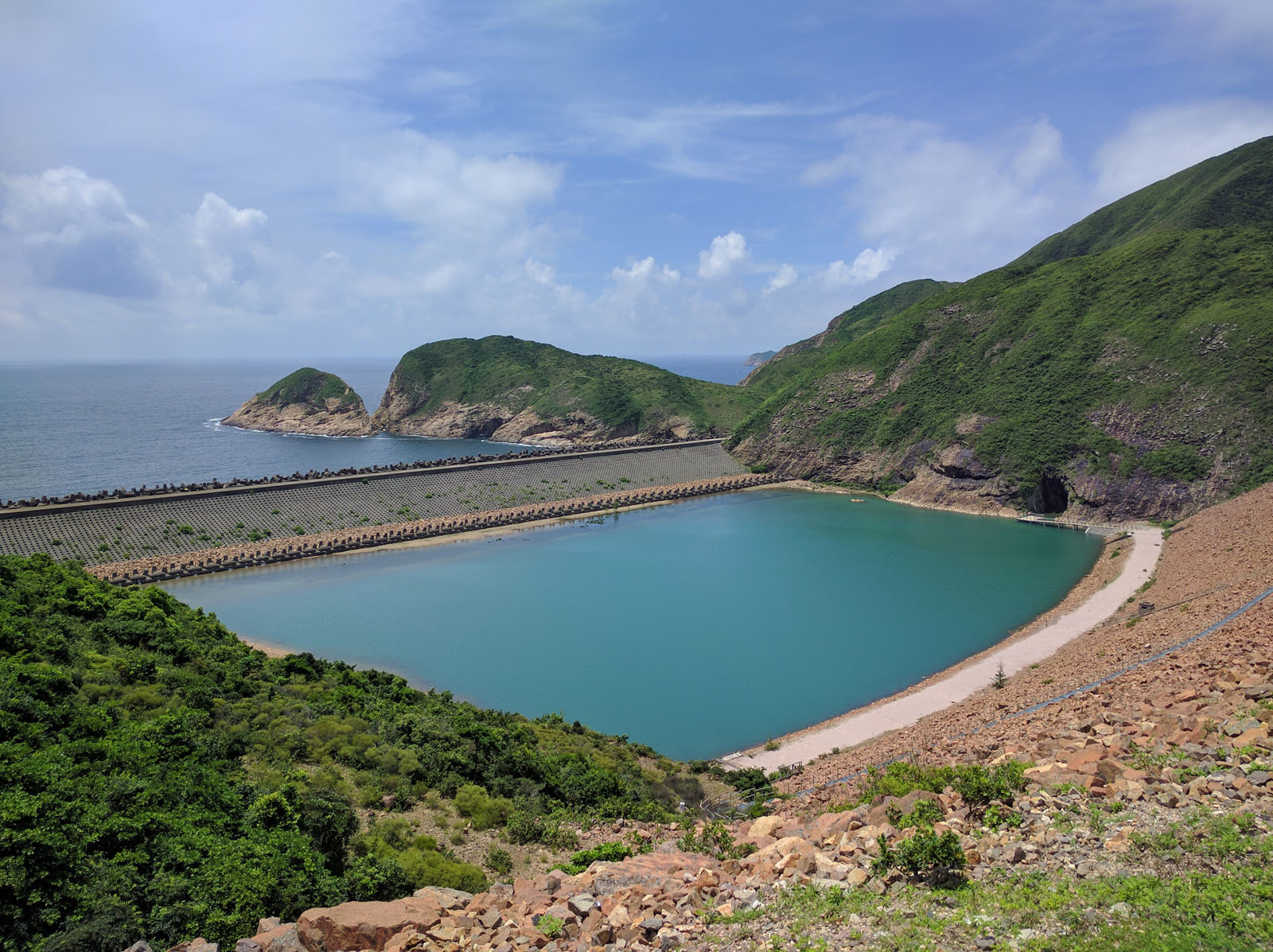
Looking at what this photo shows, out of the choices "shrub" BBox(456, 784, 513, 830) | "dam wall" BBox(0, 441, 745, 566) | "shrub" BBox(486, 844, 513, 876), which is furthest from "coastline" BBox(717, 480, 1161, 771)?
"dam wall" BBox(0, 441, 745, 566)

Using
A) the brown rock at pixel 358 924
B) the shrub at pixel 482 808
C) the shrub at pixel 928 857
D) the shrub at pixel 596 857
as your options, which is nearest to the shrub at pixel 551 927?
the brown rock at pixel 358 924

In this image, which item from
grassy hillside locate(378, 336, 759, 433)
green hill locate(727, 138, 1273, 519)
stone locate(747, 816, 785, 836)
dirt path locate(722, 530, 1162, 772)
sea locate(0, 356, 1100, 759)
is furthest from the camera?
grassy hillside locate(378, 336, 759, 433)

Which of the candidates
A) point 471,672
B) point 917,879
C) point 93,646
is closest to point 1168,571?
point 471,672

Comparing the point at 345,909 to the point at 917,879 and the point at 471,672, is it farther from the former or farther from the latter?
the point at 471,672

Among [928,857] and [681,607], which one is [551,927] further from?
[681,607]

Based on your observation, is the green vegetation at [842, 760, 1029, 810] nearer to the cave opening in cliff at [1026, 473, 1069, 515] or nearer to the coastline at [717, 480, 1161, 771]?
the coastline at [717, 480, 1161, 771]

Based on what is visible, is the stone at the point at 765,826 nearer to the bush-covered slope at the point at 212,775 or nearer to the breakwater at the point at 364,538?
the bush-covered slope at the point at 212,775
